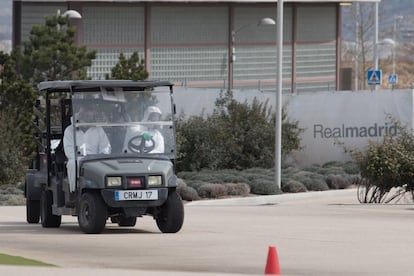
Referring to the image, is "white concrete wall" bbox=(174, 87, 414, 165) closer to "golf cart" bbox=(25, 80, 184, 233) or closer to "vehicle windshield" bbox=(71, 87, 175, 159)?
"golf cart" bbox=(25, 80, 184, 233)

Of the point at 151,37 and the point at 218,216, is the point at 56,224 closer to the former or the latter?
the point at 218,216

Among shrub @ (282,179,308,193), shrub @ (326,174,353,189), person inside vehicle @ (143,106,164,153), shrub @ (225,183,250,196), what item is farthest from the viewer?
shrub @ (326,174,353,189)

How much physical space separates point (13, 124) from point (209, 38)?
24.7 m

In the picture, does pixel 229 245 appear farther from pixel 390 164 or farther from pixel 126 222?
pixel 390 164

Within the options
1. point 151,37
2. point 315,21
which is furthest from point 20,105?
point 315,21

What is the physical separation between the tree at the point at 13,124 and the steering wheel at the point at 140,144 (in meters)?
14.1

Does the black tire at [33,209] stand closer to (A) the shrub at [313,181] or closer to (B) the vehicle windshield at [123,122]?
(B) the vehicle windshield at [123,122]

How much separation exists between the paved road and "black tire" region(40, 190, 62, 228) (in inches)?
6.6

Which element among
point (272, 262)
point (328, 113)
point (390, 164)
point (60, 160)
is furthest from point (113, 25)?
point (272, 262)

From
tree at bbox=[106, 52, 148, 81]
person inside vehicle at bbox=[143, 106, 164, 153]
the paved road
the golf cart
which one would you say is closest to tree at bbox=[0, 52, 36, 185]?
tree at bbox=[106, 52, 148, 81]

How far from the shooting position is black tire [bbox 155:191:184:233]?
62.5 feet

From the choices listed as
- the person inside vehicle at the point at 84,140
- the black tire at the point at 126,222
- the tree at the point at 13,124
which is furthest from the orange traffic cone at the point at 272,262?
the tree at the point at 13,124

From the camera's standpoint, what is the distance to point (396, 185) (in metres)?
29.1

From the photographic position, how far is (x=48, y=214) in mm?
20391
